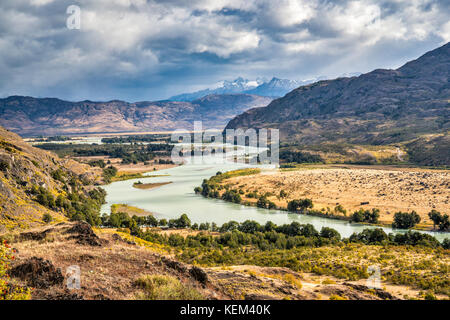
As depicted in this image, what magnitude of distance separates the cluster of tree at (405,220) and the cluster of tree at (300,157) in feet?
307

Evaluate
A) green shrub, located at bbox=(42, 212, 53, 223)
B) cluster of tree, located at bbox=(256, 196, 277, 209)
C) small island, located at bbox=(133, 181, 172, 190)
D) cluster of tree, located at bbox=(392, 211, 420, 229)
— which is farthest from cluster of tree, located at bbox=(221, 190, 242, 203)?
green shrub, located at bbox=(42, 212, 53, 223)

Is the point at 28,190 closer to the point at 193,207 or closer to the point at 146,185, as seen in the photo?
the point at 193,207

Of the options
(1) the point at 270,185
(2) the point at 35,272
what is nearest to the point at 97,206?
(1) the point at 270,185

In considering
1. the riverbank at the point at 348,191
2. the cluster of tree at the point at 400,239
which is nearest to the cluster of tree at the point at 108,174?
the riverbank at the point at 348,191

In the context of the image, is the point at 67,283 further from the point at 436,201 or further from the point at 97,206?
the point at 436,201

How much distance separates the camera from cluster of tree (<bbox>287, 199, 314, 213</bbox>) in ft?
256

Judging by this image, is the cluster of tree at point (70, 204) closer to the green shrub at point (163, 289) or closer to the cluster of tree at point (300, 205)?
the cluster of tree at point (300, 205)

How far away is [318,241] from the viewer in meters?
52.1

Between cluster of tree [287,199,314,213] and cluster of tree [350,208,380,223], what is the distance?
11249 millimetres

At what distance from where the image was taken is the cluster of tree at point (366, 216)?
67.4 m

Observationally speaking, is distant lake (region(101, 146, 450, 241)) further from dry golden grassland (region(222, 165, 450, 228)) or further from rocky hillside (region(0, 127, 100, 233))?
rocky hillside (region(0, 127, 100, 233))
